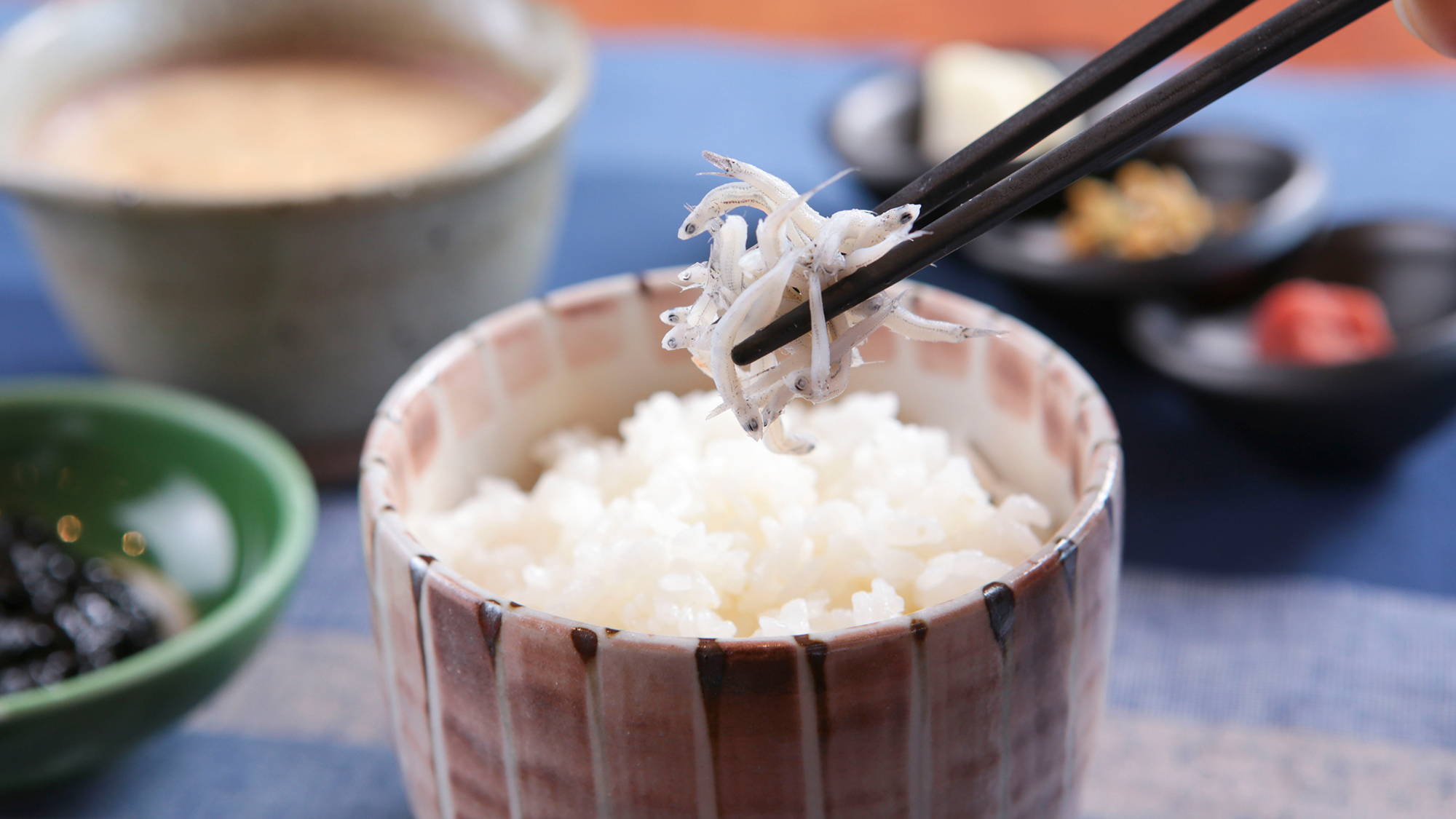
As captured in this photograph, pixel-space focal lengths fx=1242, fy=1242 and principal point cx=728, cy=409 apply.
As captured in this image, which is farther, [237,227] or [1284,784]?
[237,227]

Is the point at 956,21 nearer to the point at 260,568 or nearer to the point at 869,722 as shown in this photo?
the point at 260,568

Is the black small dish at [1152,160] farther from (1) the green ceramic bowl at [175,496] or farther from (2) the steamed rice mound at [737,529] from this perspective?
(1) the green ceramic bowl at [175,496]

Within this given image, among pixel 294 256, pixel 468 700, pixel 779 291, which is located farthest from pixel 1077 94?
pixel 294 256

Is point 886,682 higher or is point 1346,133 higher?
point 886,682

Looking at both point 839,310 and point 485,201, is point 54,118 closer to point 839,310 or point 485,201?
point 485,201

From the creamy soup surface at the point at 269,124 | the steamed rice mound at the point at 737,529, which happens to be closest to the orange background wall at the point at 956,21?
the creamy soup surface at the point at 269,124

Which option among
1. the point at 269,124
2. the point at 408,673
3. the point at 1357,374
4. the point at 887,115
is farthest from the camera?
the point at 887,115

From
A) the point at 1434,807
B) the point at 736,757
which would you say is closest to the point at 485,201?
the point at 736,757
